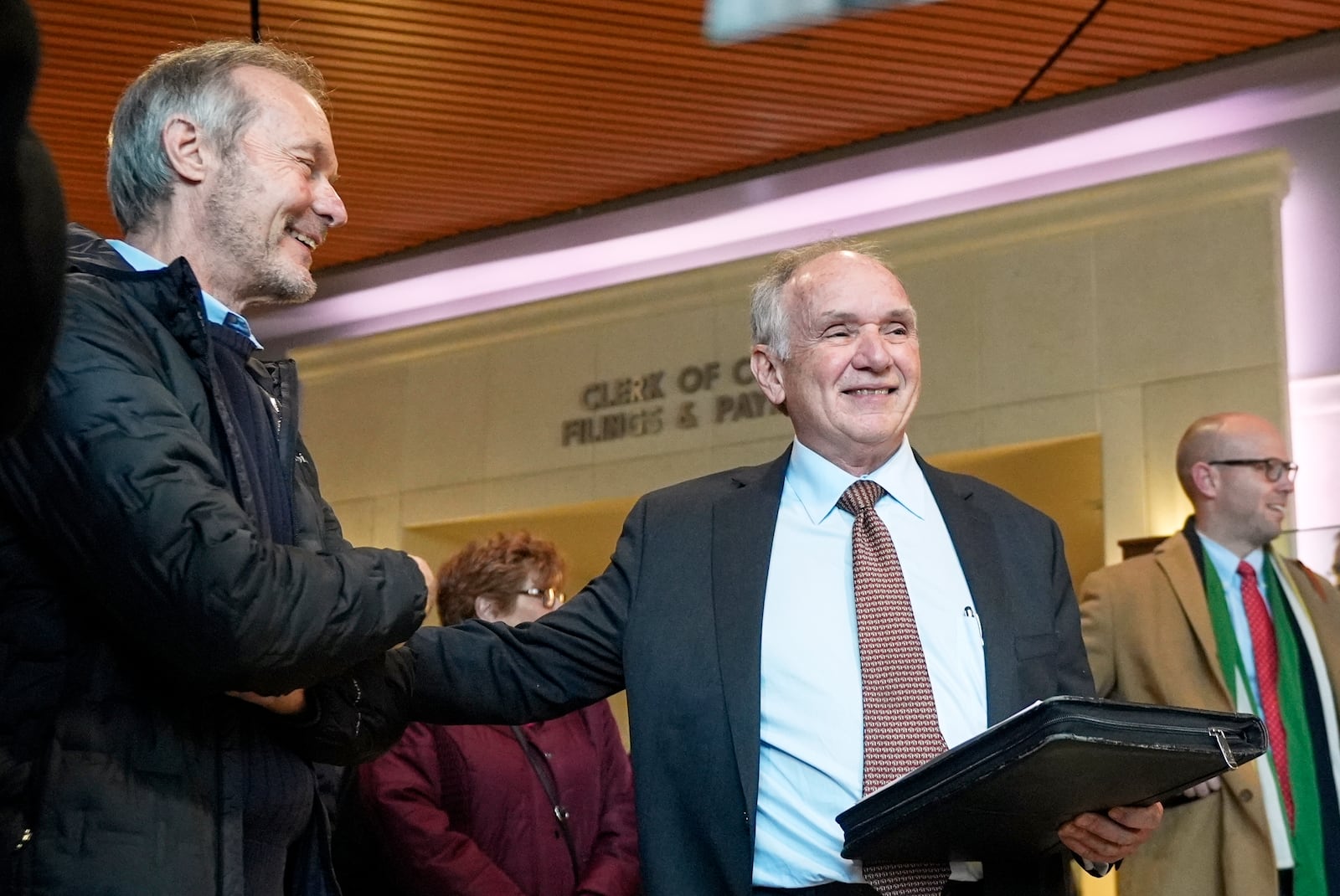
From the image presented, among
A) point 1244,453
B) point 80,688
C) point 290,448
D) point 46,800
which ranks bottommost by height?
point 46,800

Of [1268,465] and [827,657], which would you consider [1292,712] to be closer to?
[1268,465]

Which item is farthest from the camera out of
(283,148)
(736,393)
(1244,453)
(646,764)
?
(736,393)

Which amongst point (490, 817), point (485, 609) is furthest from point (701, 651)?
point (485, 609)

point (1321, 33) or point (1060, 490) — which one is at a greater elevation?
point (1321, 33)

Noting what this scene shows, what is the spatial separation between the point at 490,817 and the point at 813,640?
1546 millimetres

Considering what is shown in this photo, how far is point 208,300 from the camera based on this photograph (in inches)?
86.9

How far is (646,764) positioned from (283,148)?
1.08 m

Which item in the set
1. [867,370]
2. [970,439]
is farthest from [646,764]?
[970,439]

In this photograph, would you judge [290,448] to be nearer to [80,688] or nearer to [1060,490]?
[80,688]

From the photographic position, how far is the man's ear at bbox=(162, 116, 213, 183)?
7.29ft

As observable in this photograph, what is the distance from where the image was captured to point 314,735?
208 cm

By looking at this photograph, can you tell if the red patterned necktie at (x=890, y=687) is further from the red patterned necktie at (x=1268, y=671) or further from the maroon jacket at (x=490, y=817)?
the red patterned necktie at (x=1268, y=671)

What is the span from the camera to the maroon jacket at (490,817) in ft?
12.4

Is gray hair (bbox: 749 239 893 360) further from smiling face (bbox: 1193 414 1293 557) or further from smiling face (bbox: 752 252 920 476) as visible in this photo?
smiling face (bbox: 1193 414 1293 557)
